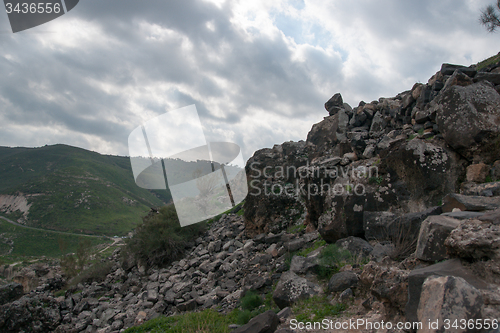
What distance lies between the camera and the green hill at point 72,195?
60.1m

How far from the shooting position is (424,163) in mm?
6434

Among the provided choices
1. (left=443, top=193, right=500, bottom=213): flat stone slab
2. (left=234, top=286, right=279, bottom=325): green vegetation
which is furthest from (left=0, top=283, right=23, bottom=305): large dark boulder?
(left=443, top=193, right=500, bottom=213): flat stone slab

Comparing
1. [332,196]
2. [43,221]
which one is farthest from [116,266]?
[43,221]

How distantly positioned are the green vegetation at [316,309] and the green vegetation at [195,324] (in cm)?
167

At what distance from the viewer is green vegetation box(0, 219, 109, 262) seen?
150 ft

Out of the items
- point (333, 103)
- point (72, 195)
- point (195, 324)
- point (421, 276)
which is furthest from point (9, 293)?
point (72, 195)

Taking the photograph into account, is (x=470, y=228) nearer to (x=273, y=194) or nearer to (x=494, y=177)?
(x=494, y=177)

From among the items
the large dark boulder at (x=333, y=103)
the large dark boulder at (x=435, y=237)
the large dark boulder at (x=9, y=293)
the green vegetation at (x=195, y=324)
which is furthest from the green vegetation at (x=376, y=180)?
the large dark boulder at (x=9, y=293)

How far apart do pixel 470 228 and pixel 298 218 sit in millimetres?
9165

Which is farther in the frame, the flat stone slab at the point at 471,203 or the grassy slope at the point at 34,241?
the grassy slope at the point at 34,241

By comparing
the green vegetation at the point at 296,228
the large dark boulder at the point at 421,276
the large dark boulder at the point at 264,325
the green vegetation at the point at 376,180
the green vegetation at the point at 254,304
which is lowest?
the green vegetation at the point at 254,304

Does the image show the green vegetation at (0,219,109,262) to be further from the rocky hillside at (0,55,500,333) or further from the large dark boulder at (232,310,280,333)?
the large dark boulder at (232,310,280,333)

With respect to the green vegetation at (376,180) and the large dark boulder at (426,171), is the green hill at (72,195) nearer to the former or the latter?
the green vegetation at (376,180)

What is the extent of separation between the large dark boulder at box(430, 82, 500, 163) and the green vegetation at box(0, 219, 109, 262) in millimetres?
51081
